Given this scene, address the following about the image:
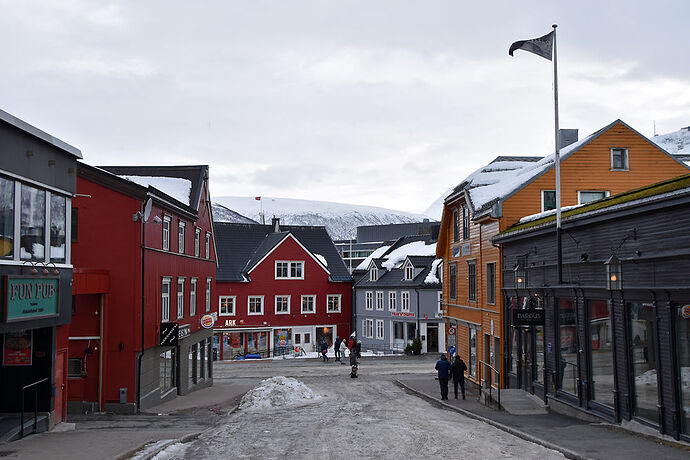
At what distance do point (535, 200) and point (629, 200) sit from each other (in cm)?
1089

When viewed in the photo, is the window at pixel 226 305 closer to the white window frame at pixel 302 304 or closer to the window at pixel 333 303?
the white window frame at pixel 302 304

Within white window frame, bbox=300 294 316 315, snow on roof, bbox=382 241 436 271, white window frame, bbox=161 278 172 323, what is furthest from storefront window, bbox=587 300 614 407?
white window frame, bbox=300 294 316 315

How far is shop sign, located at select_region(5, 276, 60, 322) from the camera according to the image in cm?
1375

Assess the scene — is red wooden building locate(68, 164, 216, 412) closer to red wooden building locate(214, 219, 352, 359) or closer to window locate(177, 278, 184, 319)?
window locate(177, 278, 184, 319)

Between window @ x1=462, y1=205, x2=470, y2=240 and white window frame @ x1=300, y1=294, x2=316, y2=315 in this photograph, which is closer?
window @ x1=462, y1=205, x2=470, y2=240

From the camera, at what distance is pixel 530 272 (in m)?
24.0

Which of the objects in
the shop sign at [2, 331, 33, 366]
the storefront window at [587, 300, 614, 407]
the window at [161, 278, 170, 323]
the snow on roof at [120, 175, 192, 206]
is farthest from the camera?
the snow on roof at [120, 175, 192, 206]

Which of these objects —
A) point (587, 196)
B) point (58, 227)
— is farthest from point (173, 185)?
point (587, 196)

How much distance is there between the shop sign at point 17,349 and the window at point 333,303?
160 feet

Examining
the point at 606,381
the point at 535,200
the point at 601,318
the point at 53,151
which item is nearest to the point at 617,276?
the point at 601,318

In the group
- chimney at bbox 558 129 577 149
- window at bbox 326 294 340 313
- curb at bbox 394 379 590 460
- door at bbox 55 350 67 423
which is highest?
chimney at bbox 558 129 577 149

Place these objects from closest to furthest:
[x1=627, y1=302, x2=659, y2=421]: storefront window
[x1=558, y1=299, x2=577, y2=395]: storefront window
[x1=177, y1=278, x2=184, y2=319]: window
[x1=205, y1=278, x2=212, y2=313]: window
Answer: [x1=627, y1=302, x2=659, y2=421]: storefront window → [x1=558, y1=299, x2=577, y2=395]: storefront window → [x1=177, y1=278, x2=184, y2=319]: window → [x1=205, y1=278, x2=212, y2=313]: window

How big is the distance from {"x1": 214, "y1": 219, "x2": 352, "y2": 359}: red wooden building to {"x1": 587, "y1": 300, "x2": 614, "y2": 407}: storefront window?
42.7 m

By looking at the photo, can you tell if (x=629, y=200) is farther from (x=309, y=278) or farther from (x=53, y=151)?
(x=309, y=278)
